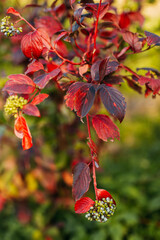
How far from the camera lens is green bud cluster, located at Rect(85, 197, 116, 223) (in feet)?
2.06

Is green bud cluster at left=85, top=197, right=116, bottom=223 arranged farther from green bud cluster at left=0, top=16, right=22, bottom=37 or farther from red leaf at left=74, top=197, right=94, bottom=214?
green bud cluster at left=0, top=16, right=22, bottom=37

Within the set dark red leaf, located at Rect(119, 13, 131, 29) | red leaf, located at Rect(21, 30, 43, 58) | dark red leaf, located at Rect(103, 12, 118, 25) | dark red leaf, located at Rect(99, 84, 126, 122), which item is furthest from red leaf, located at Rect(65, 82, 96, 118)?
dark red leaf, located at Rect(119, 13, 131, 29)

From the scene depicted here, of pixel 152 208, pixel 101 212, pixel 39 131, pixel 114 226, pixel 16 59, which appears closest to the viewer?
pixel 101 212

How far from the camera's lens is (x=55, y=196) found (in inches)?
75.5

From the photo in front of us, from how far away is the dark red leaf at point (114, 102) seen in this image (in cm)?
64

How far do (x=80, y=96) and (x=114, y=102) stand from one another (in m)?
0.09

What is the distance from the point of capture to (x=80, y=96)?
0.67 m

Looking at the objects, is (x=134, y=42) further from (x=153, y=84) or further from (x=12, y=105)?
(x=12, y=105)

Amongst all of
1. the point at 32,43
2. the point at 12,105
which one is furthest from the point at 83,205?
the point at 32,43

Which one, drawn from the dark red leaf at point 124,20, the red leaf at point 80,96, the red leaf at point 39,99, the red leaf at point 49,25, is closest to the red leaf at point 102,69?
the red leaf at point 80,96

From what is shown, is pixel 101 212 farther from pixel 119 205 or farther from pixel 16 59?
pixel 119 205

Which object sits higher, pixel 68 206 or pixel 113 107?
pixel 113 107

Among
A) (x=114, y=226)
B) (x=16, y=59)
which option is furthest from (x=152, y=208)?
(x=16, y=59)

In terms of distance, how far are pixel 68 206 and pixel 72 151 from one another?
17.1 inches
